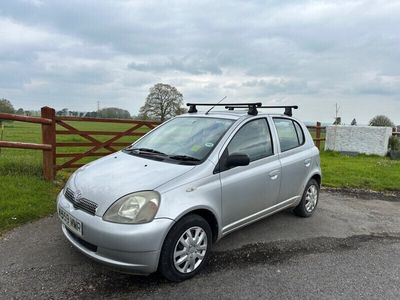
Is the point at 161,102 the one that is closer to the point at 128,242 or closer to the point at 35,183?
the point at 35,183

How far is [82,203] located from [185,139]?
146 cm

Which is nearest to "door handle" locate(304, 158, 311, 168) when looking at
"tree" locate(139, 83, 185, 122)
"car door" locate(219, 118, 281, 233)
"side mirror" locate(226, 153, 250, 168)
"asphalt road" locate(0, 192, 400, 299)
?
"car door" locate(219, 118, 281, 233)

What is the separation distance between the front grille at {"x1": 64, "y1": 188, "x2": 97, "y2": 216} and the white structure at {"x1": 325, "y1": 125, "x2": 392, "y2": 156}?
44.6ft

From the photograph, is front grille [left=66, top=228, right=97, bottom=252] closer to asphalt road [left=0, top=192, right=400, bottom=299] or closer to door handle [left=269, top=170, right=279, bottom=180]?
asphalt road [left=0, top=192, right=400, bottom=299]

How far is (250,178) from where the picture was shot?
157 inches

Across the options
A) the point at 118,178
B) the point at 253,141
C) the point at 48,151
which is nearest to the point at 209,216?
the point at 118,178

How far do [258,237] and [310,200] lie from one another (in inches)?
55.2

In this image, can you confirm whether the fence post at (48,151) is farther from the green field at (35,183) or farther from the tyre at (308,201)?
the tyre at (308,201)

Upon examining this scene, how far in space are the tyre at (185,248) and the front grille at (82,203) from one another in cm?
75

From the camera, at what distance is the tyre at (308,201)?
5.25 meters

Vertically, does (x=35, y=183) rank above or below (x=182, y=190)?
below

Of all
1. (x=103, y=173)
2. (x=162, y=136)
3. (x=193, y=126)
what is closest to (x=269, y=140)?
(x=193, y=126)

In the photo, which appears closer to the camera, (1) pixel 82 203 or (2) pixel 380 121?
(1) pixel 82 203

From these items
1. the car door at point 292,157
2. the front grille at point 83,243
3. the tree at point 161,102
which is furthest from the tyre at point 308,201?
the tree at point 161,102
